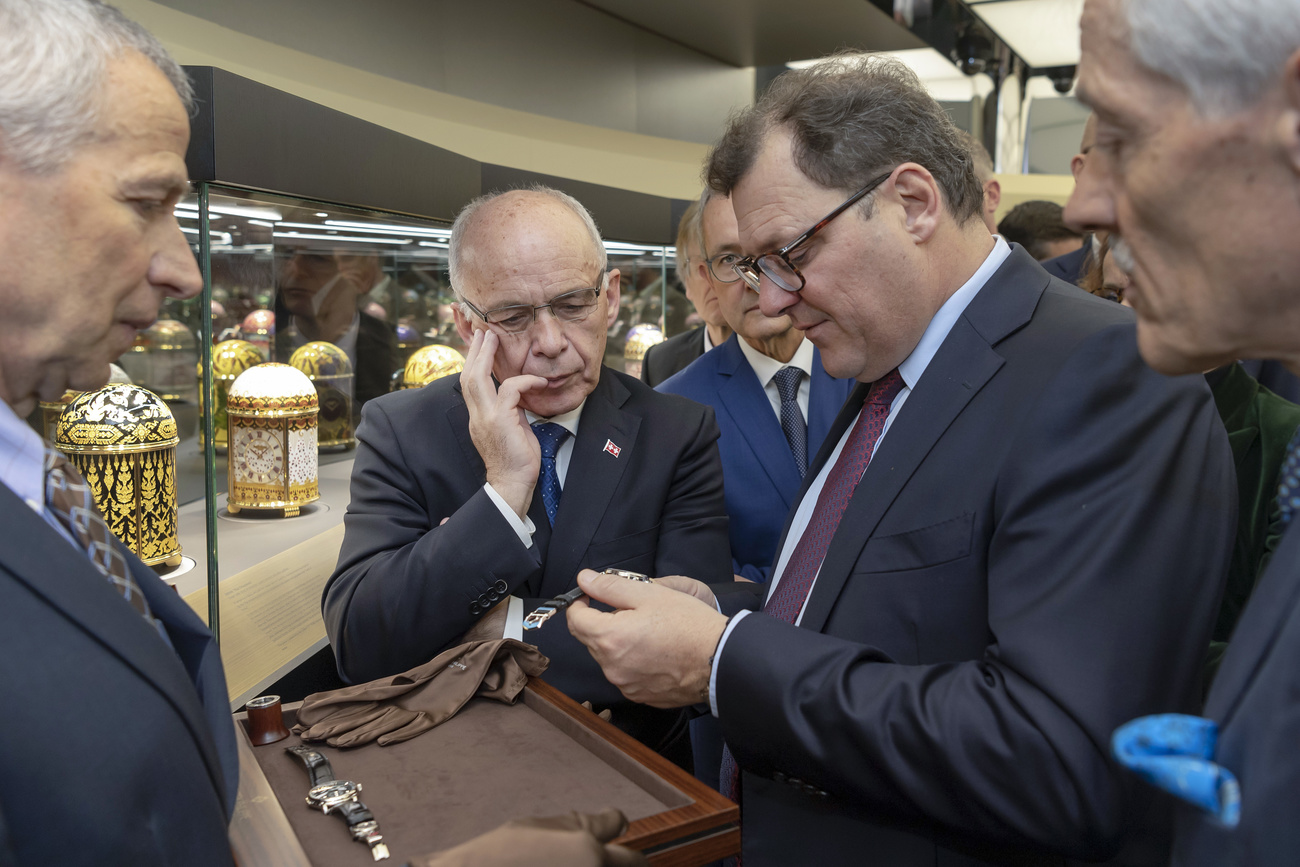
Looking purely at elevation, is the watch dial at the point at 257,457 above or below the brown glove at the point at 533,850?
above

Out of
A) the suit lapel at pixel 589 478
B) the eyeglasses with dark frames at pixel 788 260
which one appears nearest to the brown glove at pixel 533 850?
the eyeglasses with dark frames at pixel 788 260

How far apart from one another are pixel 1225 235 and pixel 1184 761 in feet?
1.73


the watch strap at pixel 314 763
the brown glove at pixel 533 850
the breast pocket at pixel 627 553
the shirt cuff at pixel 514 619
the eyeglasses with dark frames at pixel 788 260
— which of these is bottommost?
the shirt cuff at pixel 514 619

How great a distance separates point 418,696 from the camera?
1.61 metres

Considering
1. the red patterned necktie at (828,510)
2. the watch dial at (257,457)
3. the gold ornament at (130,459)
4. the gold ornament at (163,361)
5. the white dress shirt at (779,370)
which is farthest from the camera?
the white dress shirt at (779,370)

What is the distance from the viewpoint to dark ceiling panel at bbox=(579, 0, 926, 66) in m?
8.52

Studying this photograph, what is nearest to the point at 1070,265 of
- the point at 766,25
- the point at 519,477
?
the point at 519,477

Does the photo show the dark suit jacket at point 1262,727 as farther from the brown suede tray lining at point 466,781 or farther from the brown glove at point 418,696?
the brown glove at point 418,696

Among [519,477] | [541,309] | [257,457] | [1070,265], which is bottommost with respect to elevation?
[257,457]

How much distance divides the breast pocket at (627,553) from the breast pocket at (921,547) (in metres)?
0.87

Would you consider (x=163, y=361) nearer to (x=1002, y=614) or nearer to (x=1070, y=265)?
(x=1002, y=614)

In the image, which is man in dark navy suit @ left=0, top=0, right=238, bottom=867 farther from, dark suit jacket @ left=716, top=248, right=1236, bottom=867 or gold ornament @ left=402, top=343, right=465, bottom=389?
gold ornament @ left=402, top=343, right=465, bottom=389

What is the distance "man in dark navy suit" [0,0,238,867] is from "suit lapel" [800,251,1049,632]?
96 cm

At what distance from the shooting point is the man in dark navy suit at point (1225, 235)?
85cm
